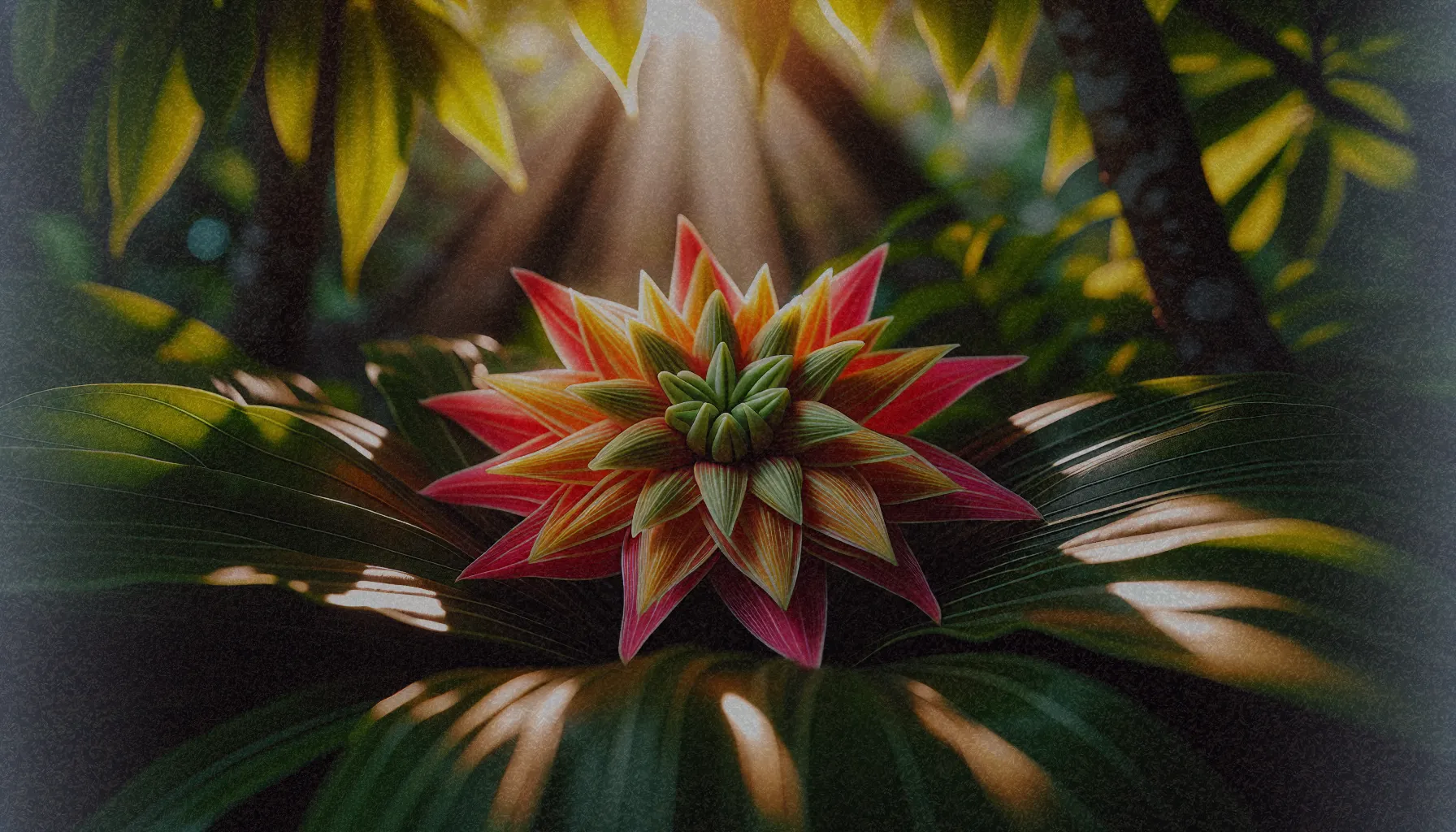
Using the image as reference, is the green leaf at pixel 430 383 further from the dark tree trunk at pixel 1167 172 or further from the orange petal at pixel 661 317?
the dark tree trunk at pixel 1167 172

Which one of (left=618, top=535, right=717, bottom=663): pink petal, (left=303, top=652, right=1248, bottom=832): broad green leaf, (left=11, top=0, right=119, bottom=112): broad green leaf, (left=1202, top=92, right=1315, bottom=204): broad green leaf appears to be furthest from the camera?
(left=1202, top=92, right=1315, bottom=204): broad green leaf

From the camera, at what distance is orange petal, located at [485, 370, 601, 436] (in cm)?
40

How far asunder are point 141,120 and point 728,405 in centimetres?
47

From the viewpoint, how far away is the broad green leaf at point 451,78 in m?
0.57

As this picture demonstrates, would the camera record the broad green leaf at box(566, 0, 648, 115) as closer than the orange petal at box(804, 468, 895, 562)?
No

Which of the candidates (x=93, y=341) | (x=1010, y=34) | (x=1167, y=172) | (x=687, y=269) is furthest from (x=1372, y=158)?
(x=93, y=341)

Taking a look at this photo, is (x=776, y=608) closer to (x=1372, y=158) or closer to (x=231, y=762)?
(x=231, y=762)

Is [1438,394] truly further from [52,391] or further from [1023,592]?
[52,391]

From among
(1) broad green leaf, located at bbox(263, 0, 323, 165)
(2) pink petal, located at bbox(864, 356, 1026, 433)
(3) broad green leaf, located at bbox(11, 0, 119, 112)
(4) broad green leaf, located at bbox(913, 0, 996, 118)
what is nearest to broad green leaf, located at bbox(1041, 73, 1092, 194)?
(4) broad green leaf, located at bbox(913, 0, 996, 118)

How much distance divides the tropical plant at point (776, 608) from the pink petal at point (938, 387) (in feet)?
0.20

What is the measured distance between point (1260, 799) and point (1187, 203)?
385 mm

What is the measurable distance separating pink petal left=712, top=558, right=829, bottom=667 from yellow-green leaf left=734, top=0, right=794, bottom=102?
0.31 meters

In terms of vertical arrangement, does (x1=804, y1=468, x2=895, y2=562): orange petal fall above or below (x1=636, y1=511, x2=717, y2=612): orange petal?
above

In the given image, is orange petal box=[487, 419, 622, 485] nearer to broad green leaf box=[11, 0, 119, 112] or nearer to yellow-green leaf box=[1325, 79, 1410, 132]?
broad green leaf box=[11, 0, 119, 112]
